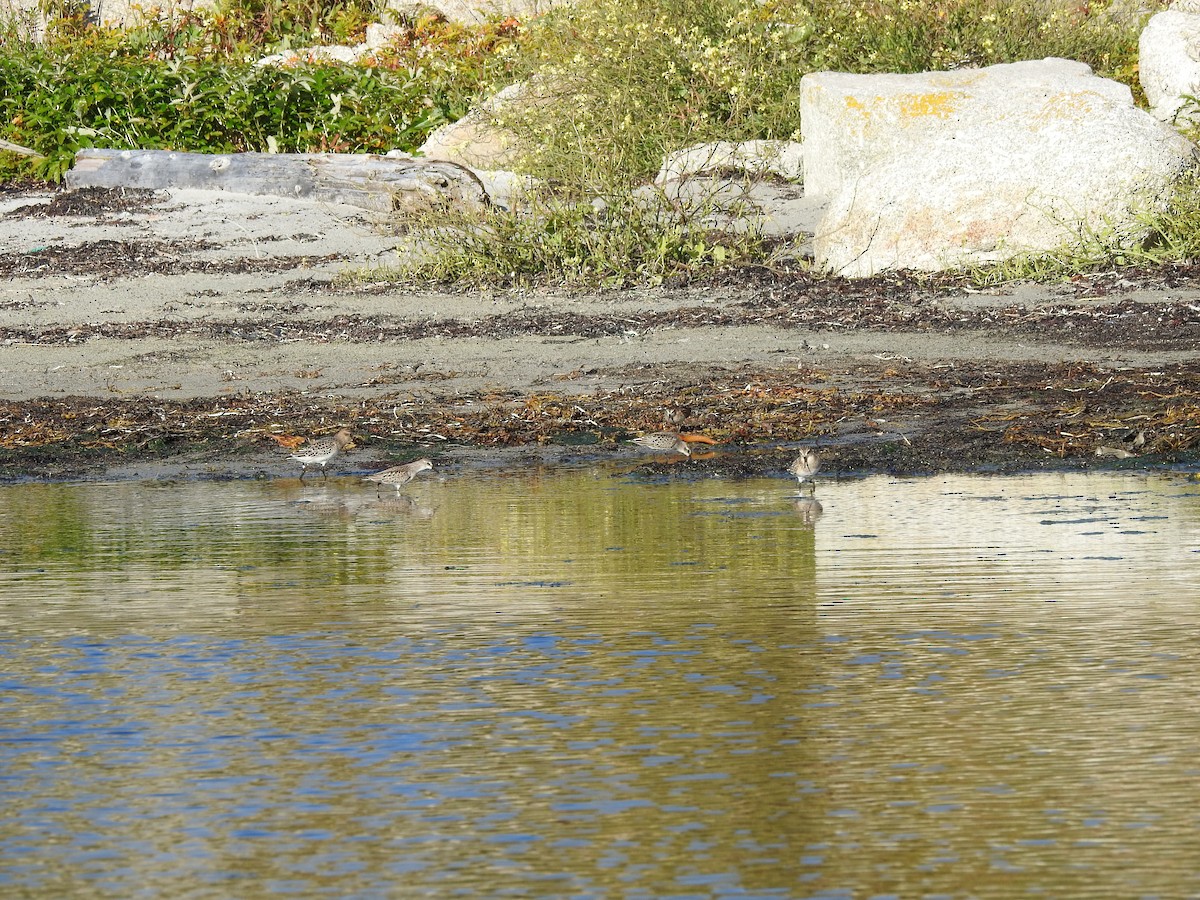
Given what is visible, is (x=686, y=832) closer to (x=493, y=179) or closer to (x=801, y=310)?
(x=801, y=310)

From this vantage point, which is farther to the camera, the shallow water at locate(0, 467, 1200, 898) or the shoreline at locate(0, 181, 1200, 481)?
the shoreline at locate(0, 181, 1200, 481)

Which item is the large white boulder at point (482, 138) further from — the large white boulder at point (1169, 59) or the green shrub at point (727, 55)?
the large white boulder at point (1169, 59)

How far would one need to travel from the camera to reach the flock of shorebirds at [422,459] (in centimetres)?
861

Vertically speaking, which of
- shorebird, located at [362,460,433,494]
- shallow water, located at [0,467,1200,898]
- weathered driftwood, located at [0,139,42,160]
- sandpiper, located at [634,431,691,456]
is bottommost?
shallow water, located at [0,467,1200,898]

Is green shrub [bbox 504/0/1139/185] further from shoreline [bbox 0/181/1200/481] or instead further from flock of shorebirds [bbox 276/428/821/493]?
flock of shorebirds [bbox 276/428/821/493]

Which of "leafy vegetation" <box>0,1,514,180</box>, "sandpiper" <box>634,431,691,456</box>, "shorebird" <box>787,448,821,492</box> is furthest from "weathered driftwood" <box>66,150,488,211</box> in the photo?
"shorebird" <box>787,448,821,492</box>

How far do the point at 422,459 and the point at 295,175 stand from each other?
996 centimetres

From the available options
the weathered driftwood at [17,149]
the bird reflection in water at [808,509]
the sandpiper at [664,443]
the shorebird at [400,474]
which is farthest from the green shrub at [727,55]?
the bird reflection in water at [808,509]

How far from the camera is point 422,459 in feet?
30.4

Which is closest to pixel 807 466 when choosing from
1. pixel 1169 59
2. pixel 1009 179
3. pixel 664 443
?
pixel 664 443

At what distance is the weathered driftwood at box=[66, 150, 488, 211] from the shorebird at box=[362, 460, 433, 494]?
8.57 m

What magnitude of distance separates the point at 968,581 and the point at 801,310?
805cm

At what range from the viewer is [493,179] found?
19.2 metres

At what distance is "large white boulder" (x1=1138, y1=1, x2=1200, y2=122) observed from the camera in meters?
19.6
